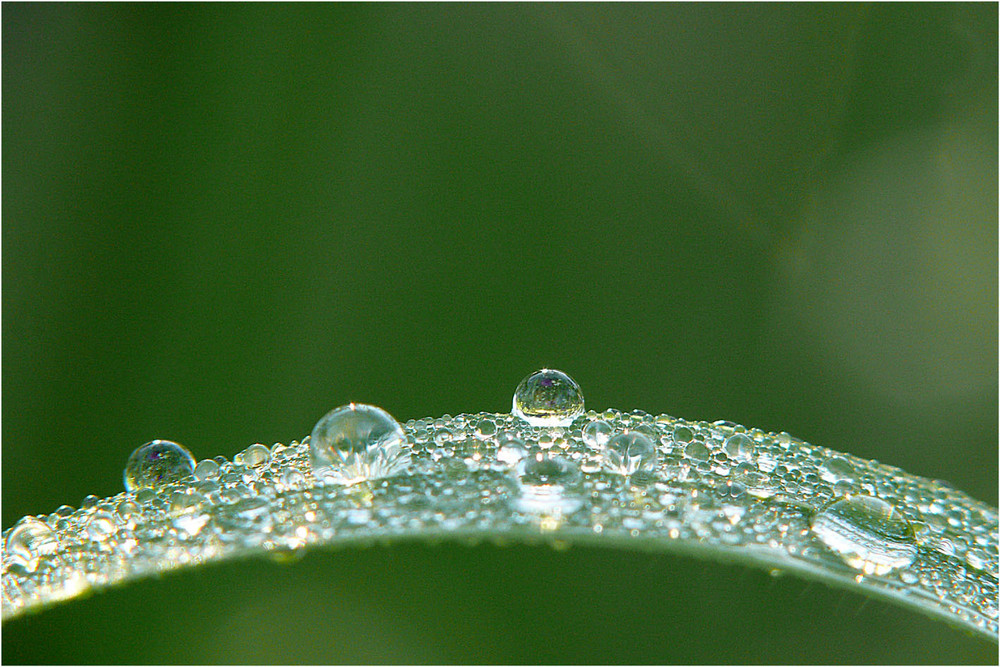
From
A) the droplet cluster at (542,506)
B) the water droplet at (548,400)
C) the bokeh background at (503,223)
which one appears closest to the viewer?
the droplet cluster at (542,506)

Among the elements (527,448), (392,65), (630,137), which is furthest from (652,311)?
(527,448)

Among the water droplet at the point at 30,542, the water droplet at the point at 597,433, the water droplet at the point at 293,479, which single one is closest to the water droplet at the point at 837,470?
the water droplet at the point at 597,433

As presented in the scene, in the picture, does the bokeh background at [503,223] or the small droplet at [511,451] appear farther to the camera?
the bokeh background at [503,223]

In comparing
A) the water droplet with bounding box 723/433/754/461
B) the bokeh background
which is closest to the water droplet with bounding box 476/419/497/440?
the water droplet with bounding box 723/433/754/461

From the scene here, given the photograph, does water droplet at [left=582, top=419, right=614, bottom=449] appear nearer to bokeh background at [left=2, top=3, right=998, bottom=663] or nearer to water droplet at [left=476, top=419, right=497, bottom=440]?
water droplet at [left=476, top=419, right=497, bottom=440]

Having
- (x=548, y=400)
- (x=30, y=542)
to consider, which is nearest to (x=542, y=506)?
(x=548, y=400)

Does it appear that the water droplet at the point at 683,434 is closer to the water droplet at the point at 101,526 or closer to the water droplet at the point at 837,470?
the water droplet at the point at 837,470
